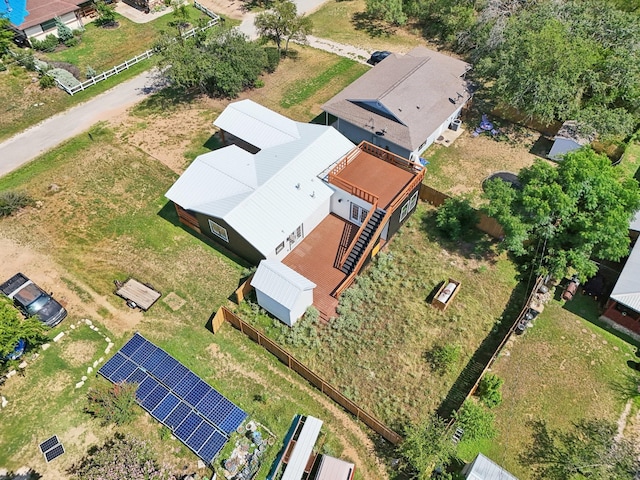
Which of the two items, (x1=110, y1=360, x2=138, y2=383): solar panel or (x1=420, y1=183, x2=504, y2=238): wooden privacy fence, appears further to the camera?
(x1=420, y1=183, x2=504, y2=238): wooden privacy fence

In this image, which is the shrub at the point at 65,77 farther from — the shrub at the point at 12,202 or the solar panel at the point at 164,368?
the solar panel at the point at 164,368

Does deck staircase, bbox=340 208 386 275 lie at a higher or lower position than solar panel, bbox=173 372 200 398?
higher

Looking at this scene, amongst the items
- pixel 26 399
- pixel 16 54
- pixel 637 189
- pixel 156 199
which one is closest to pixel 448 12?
pixel 637 189

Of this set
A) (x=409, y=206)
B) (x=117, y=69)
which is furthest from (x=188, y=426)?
(x=117, y=69)

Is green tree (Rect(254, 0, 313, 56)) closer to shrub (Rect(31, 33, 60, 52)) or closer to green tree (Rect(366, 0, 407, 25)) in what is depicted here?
green tree (Rect(366, 0, 407, 25))

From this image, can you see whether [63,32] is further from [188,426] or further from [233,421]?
[233,421]

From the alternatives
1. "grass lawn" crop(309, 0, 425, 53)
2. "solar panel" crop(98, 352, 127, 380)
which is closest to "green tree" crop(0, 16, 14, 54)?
"grass lawn" crop(309, 0, 425, 53)
